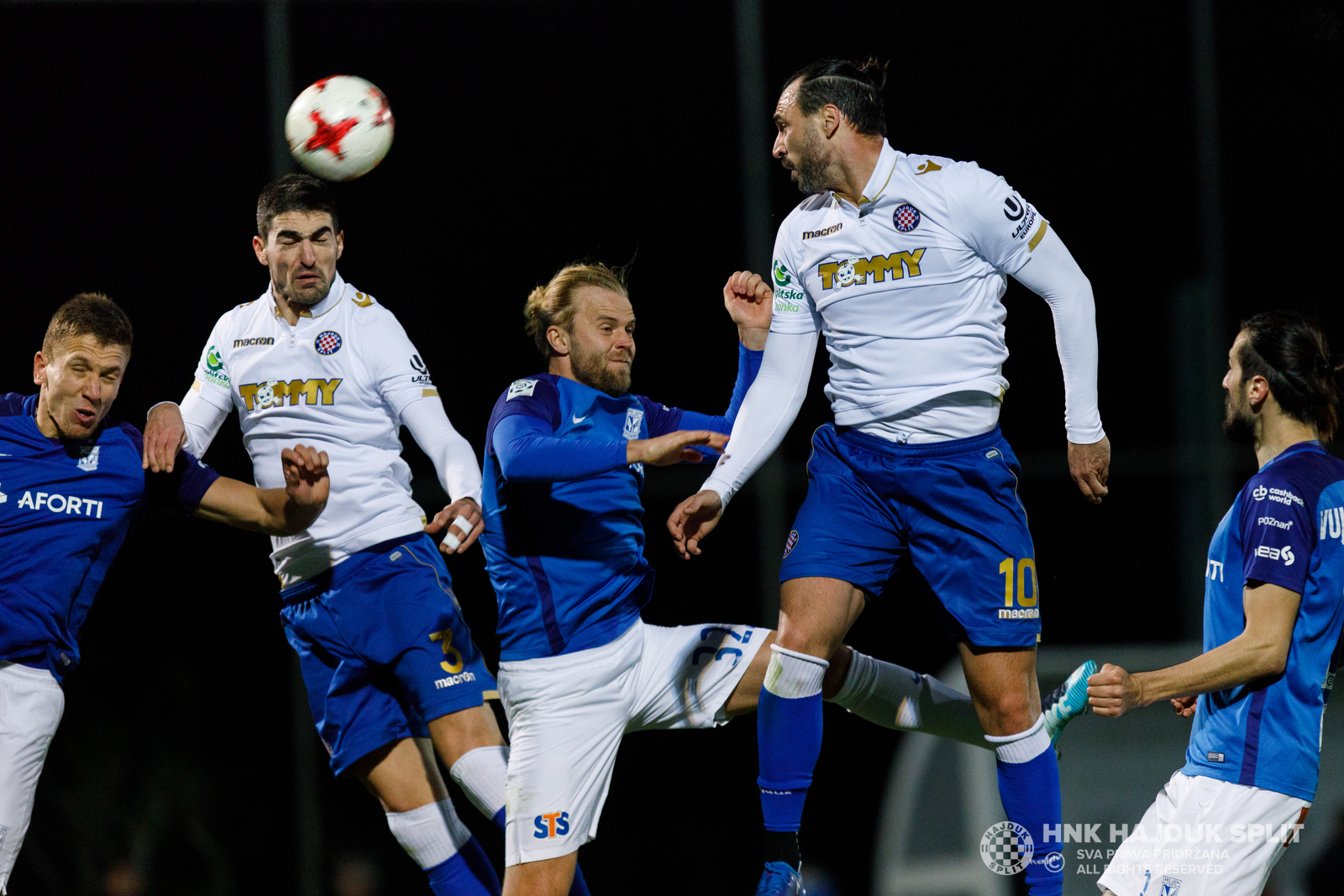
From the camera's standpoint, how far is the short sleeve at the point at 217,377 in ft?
12.6

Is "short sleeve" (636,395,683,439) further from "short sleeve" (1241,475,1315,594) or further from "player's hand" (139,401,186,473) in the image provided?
"short sleeve" (1241,475,1315,594)

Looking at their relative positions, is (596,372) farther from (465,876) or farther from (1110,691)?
(1110,691)

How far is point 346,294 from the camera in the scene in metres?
3.83

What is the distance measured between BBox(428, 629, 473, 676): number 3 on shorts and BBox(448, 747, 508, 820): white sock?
0.23 meters

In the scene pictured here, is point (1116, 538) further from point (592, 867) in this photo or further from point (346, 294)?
point (346, 294)

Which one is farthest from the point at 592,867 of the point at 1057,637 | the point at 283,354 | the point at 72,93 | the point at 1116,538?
the point at 72,93

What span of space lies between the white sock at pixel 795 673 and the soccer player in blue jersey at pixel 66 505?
49.4 inches

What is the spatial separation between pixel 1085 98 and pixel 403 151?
373 centimetres

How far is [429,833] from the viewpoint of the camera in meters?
3.71

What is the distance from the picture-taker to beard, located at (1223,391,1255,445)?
3.15 meters

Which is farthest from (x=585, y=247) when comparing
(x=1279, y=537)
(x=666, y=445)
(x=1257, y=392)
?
(x=1279, y=537)

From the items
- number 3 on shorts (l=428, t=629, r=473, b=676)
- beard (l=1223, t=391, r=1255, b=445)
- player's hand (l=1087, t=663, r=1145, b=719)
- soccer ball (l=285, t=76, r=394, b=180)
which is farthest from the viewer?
soccer ball (l=285, t=76, r=394, b=180)

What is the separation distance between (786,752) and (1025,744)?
61 cm

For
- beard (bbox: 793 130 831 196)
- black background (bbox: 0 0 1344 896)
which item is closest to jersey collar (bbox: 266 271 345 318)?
beard (bbox: 793 130 831 196)
